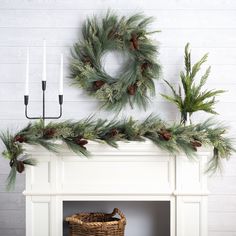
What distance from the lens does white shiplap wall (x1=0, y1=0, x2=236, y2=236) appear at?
337 cm

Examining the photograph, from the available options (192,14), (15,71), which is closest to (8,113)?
(15,71)

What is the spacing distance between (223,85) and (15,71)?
1293 mm

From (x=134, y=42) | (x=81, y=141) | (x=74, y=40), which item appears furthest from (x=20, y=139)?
(x=134, y=42)

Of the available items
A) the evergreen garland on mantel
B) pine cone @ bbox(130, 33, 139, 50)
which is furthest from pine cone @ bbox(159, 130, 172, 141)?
pine cone @ bbox(130, 33, 139, 50)

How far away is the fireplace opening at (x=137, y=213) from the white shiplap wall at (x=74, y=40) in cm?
34

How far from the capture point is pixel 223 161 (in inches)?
133

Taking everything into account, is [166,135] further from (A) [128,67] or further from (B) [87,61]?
(B) [87,61]

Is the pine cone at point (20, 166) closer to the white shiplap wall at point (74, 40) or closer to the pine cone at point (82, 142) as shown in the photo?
the pine cone at point (82, 142)

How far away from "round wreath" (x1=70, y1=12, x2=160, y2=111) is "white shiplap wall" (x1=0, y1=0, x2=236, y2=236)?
3.2 inches

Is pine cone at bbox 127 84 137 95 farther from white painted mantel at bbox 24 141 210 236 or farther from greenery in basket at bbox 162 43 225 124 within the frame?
white painted mantel at bbox 24 141 210 236

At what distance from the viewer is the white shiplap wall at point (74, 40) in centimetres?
337

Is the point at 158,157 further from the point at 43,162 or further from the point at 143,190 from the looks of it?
the point at 43,162

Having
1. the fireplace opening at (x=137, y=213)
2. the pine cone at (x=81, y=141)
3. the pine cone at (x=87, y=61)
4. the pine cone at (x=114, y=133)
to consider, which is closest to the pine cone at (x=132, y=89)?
the pine cone at (x=87, y=61)

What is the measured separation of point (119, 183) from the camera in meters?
2.99
